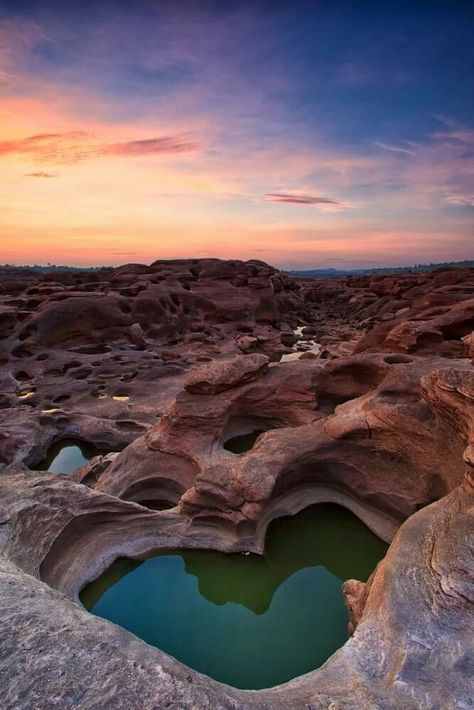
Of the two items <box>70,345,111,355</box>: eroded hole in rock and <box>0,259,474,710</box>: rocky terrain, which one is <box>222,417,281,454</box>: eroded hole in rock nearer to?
<box>0,259,474,710</box>: rocky terrain

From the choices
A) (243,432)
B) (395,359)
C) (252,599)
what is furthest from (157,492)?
(395,359)

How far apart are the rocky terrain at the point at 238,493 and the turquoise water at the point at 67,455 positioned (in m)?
0.23

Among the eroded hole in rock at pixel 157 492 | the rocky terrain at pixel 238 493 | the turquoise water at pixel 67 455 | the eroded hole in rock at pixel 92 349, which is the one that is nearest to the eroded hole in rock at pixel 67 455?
the turquoise water at pixel 67 455

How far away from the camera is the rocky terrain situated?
2.98 meters

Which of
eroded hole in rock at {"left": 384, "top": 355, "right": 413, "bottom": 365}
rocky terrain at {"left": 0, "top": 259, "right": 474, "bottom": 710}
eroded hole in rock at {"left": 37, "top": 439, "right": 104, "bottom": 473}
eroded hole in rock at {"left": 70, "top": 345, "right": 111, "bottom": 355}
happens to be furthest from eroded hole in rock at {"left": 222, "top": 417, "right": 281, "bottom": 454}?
eroded hole in rock at {"left": 70, "top": 345, "right": 111, "bottom": 355}

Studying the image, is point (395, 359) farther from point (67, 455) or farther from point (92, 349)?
point (92, 349)

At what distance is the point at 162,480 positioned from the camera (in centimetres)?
873

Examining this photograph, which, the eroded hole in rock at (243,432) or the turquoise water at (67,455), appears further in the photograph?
the turquoise water at (67,455)

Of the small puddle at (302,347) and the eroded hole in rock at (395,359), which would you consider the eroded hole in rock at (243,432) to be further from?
the small puddle at (302,347)

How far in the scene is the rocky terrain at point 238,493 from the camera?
2.98 metres

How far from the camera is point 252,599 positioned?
249 inches

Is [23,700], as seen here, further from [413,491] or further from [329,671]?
[413,491]

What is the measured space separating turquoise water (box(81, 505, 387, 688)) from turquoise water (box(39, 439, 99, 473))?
16.3ft

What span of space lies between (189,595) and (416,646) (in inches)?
144
